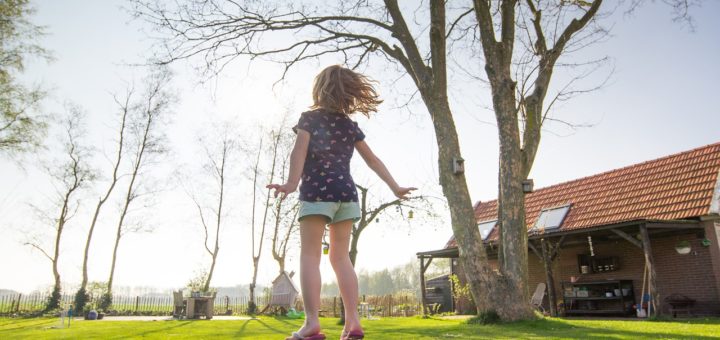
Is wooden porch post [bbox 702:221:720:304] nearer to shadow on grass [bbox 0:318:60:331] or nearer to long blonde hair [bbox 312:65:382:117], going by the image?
long blonde hair [bbox 312:65:382:117]

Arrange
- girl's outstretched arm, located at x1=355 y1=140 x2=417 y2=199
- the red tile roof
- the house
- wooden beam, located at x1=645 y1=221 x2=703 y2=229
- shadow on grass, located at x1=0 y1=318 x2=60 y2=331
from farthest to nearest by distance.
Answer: the red tile roof
the house
wooden beam, located at x1=645 y1=221 x2=703 y2=229
shadow on grass, located at x1=0 y1=318 x2=60 y2=331
girl's outstretched arm, located at x1=355 y1=140 x2=417 y2=199

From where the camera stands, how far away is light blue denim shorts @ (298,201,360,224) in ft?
7.31

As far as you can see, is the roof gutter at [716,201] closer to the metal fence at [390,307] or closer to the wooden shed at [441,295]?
the wooden shed at [441,295]

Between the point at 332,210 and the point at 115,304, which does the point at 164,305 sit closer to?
the point at 115,304

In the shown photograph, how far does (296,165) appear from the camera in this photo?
2.26 m

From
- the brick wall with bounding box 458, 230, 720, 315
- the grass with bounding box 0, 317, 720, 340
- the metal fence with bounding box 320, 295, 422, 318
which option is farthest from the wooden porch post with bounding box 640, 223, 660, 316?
the metal fence with bounding box 320, 295, 422, 318

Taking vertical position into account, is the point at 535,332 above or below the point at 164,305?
above

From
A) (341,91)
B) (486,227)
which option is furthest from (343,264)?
(486,227)

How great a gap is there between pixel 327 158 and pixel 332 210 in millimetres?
293

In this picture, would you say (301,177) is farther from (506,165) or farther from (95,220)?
(95,220)

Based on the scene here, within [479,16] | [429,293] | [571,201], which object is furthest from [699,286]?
[429,293]

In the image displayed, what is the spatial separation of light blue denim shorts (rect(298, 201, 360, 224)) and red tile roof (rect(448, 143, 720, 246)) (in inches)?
452

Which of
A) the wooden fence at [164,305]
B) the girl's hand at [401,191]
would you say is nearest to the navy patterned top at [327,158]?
the girl's hand at [401,191]

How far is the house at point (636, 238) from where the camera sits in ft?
38.6
